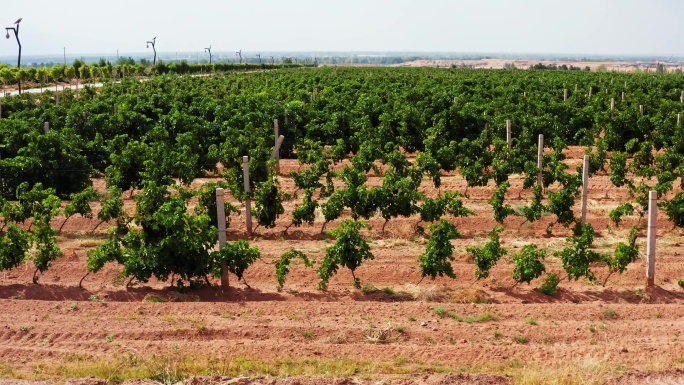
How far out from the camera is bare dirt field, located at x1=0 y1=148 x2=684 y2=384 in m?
8.13

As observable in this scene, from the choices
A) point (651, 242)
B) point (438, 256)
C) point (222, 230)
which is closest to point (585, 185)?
point (651, 242)

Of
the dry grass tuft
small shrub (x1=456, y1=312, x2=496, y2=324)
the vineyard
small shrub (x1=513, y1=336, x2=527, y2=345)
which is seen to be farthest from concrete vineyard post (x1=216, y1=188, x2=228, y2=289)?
small shrub (x1=513, y1=336, x2=527, y2=345)

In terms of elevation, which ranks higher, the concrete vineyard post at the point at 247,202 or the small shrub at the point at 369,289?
the concrete vineyard post at the point at 247,202

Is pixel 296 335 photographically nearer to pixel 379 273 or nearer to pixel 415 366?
pixel 415 366

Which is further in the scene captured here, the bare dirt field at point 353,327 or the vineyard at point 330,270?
the vineyard at point 330,270

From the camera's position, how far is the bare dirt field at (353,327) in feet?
26.7

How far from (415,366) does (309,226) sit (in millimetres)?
7119

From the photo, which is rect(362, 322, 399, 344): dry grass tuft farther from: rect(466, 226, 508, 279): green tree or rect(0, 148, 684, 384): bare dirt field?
rect(466, 226, 508, 279): green tree

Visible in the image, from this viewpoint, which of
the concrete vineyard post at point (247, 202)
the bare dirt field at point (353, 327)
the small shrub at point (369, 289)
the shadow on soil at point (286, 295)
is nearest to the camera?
the bare dirt field at point (353, 327)

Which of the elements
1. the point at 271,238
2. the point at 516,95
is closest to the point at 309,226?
the point at 271,238

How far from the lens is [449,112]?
24.3m

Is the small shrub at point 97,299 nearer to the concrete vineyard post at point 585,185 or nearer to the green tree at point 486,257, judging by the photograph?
the green tree at point 486,257

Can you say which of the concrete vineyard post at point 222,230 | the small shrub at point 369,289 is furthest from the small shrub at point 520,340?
the concrete vineyard post at point 222,230

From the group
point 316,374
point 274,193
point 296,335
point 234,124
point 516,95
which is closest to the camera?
point 316,374
